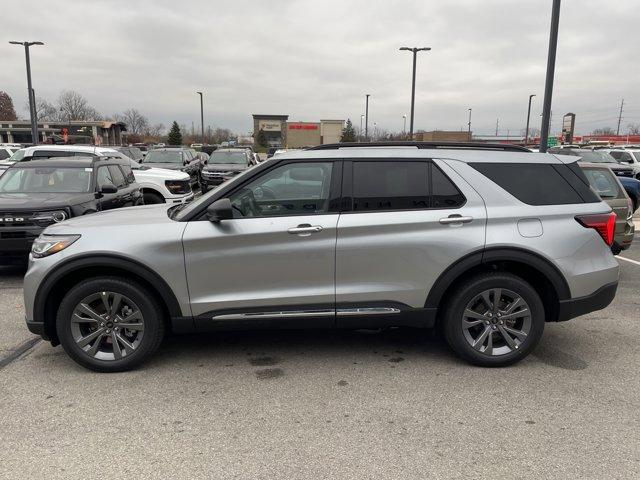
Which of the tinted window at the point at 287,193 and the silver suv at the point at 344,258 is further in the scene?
the tinted window at the point at 287,193

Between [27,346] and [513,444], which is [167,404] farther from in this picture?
[513,444]

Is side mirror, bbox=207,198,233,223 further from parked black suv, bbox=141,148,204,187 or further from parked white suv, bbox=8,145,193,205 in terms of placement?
parked black suv, bbox=141,148,204,187

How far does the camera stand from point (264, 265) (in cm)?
391

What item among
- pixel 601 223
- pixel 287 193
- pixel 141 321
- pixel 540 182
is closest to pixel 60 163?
pixel 141 321

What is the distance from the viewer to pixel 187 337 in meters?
4.83

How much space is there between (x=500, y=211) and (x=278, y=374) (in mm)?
2185

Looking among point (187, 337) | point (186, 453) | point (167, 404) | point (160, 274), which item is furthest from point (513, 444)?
point (187, 337)

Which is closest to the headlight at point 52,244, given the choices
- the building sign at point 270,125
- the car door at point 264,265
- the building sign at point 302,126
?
the car door at point 264,265

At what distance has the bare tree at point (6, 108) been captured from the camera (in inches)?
3720

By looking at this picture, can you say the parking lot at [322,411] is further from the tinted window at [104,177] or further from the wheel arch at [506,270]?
the tinted window at [104,177]

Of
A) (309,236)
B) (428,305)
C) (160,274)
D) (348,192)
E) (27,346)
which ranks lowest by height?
(27,346)

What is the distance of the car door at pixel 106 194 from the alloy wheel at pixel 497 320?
5.91 metres

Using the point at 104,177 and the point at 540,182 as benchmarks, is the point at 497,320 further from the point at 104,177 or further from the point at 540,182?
the point at 104,177

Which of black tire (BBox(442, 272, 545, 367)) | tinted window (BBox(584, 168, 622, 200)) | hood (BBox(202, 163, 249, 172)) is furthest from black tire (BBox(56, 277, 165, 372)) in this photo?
hood (BBox(202, 163, 249, 172))
